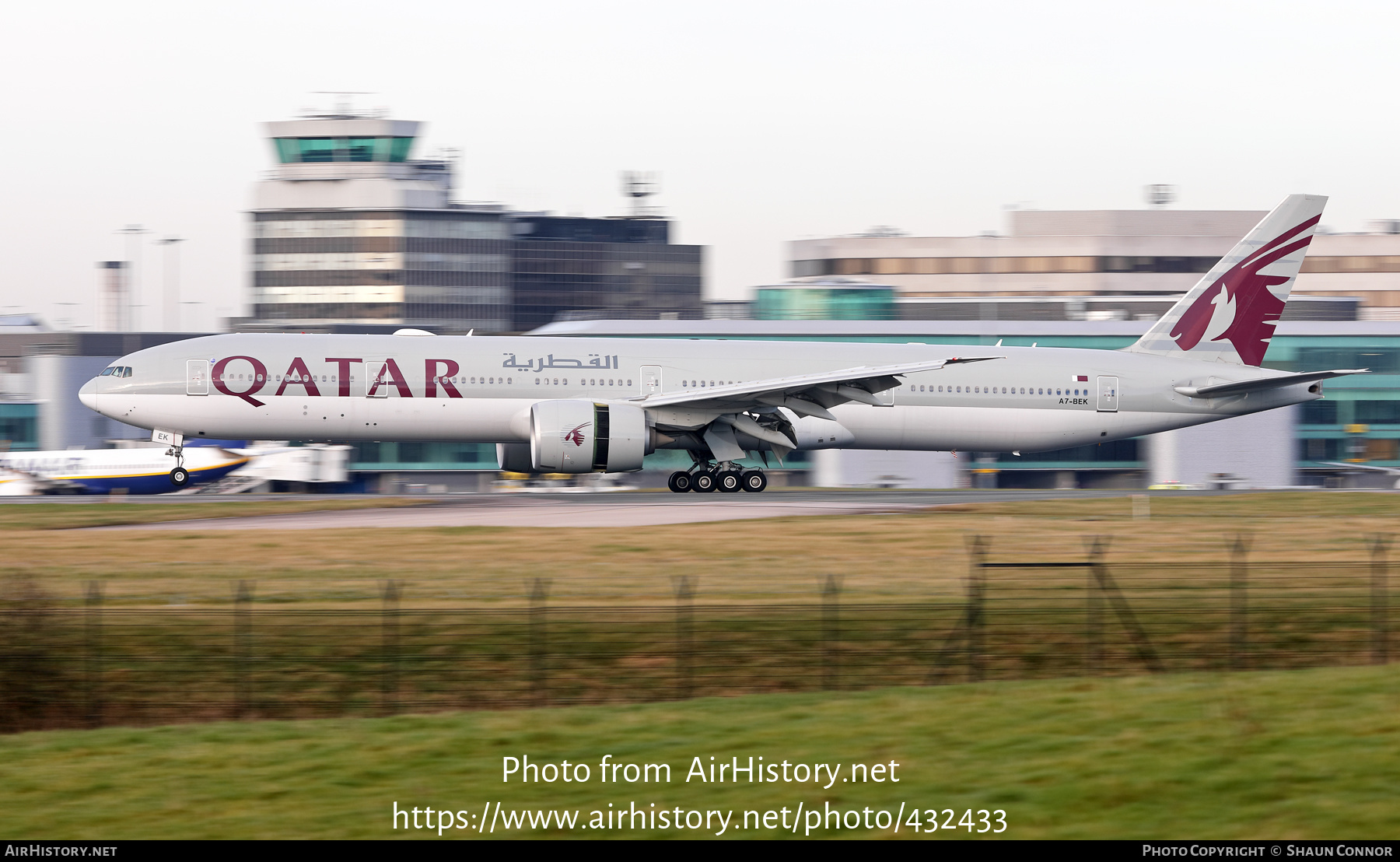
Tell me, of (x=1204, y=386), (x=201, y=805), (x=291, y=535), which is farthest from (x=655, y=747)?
(x=1204, y=386)

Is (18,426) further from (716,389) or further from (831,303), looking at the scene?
(831,303)

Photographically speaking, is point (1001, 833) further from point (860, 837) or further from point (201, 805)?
point (201, 805)

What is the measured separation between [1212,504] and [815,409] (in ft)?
37.2

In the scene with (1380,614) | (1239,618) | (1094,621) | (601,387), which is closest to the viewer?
(1094,621)

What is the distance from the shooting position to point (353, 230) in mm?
135750

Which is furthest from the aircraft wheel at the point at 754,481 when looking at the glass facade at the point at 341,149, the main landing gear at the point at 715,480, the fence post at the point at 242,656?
the glass facade at the point at 341,149

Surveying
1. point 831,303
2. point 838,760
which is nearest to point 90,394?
point 838,760

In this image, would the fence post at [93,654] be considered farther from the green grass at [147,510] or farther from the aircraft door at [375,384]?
the aircraft door at [375,384]

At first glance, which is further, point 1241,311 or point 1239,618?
point 1241,311

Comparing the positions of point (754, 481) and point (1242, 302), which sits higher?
point (1242, 302)

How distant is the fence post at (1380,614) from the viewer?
18.3 meters

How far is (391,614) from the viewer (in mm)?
17375

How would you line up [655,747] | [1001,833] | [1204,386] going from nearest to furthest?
[1001,833], [655,747], [1204,386]

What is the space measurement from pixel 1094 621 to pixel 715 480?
78.8 feet
